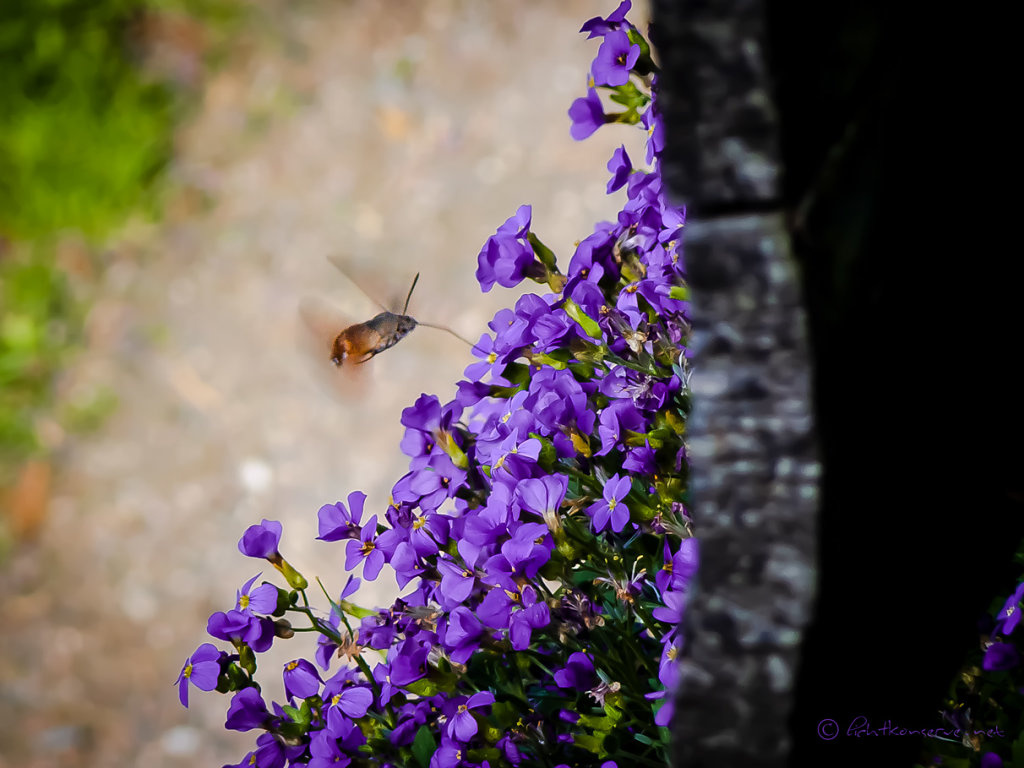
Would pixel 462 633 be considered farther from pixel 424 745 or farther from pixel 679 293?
pixel 679 293

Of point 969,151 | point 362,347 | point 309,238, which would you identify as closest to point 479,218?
point 309,238

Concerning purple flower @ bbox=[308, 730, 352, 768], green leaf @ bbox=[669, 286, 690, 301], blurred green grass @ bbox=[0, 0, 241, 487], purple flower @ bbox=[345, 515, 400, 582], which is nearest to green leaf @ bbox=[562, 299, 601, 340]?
green leaf @ bbox=[669, 286, 690, 301]

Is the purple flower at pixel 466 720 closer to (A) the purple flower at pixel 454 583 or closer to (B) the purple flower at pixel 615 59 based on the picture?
(A) the purple flower at pixel 454 583

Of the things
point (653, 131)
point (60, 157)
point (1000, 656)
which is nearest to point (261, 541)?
point (653, 131)

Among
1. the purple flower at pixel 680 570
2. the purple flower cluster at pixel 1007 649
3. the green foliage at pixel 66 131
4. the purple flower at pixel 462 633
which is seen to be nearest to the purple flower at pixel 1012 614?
the purple flower cluster at pixel 1007 649

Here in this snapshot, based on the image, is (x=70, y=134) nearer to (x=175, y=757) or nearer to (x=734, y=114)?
(x=175, y=757)

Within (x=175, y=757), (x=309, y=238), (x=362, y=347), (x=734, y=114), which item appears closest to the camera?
(x=734, y=114)

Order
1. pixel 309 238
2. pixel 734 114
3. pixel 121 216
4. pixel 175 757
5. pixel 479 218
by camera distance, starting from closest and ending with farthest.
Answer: pixel 734 114, pixel 175 757, pixel 479 218, pixel 309 238, pixel 121 216
